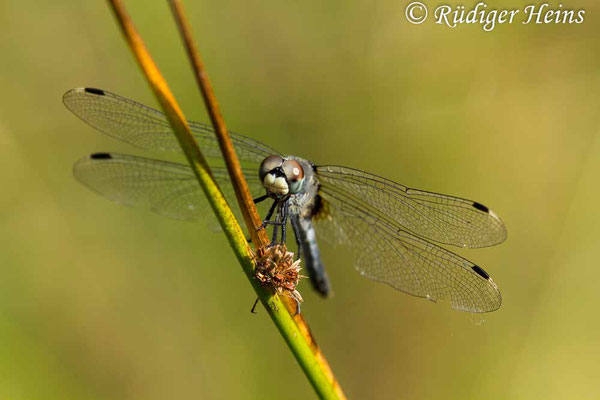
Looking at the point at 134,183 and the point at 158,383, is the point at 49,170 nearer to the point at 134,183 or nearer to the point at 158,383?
the point at 134,183

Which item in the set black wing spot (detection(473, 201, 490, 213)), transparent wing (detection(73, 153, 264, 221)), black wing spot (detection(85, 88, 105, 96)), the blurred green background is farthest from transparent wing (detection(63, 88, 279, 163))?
the blurred green background

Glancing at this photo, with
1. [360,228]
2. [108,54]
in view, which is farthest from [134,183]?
[108,54]

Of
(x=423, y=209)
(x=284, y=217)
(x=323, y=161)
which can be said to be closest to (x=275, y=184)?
(x=284, y=217)

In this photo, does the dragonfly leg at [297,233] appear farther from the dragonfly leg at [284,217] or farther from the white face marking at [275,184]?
the white face marking at [275,184]

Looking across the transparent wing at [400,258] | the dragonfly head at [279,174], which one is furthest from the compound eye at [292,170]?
the transparent wing at [400,258]

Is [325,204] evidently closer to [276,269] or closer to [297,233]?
[297,233]

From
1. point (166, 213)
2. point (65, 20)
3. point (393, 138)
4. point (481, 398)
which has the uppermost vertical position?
point (65, 20)

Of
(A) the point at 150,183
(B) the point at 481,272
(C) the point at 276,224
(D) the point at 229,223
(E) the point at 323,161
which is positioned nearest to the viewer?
(D) the point at 229,223
